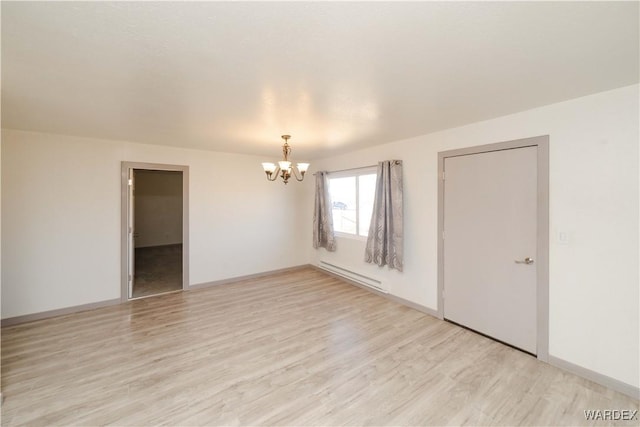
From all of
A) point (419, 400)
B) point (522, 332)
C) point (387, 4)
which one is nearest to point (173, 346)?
point (419, 400)

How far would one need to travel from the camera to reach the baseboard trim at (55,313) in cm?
318

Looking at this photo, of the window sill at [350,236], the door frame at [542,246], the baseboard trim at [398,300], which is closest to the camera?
the door frame at [542,246]

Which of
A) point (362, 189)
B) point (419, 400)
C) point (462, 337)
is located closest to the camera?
point (419, 400)

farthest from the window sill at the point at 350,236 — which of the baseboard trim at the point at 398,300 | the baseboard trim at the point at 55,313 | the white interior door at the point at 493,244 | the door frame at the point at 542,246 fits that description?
the baseboard trim at the point at 55,313

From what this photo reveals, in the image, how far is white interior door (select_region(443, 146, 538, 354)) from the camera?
2.57 metres

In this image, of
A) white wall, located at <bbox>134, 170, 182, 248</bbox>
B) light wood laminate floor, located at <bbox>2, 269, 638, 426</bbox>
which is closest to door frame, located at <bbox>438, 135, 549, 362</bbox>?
light wood laminate floor, located at <bbox>2, 269, 638, 426</bbox>

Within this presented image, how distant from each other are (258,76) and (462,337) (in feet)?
10.9

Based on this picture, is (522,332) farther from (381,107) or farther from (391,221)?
(381,107)

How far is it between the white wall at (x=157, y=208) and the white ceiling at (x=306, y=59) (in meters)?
5.66

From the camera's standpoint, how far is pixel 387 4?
→ 1184 mm

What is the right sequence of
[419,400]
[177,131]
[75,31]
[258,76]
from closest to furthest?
[75,31], [258,76], [419,400], [177,131]

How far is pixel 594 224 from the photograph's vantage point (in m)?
2.20

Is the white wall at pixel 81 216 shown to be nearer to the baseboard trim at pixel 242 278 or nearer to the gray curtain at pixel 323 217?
the baseboard trim at pixel 242 278

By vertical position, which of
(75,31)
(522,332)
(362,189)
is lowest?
(522,332)
